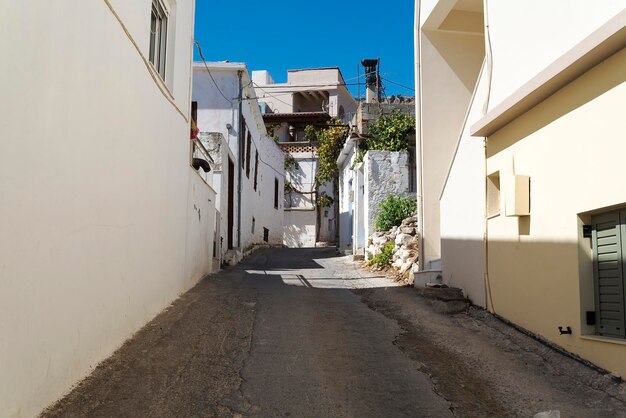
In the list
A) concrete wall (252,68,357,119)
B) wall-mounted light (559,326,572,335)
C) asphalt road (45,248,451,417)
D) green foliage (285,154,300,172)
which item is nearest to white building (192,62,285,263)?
asphalt road (45,248,451,417)

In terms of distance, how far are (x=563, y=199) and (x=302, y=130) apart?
2874 cm

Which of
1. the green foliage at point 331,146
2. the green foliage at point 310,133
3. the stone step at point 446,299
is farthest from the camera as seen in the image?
the green foliage at point 310,133

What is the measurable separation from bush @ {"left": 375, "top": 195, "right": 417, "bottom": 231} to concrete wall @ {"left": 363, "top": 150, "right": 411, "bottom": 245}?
0.83ft

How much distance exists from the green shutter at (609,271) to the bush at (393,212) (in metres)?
9.68

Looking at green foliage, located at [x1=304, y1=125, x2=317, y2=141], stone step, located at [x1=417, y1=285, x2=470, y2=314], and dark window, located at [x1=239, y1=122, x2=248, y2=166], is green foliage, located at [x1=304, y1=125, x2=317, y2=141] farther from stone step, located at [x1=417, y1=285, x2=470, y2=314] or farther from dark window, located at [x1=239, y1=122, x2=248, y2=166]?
stone step, located at [x1=417, y1=285, x2=470, y2=314]

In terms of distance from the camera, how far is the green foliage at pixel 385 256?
13562 mm

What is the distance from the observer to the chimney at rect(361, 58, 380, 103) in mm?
21141

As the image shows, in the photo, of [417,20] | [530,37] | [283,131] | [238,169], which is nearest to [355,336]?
[530,37]

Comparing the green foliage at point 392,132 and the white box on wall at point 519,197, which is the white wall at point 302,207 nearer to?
the green foliage at point 392,132

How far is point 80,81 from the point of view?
14.4 ft

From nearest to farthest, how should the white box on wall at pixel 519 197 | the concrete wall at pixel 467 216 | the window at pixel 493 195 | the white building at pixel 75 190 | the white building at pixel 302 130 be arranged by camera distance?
the white building at pixel 75 190 < the white box on wall at pixel 519 197 < the window at pixel 493 195 < the concrete wall at pixel 467 216 < the white building at pixel 302 130

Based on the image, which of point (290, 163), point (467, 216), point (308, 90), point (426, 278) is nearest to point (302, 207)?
point (290, 163)

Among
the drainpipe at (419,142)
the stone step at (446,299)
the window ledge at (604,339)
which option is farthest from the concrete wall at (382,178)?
the window ledge at (604,339)

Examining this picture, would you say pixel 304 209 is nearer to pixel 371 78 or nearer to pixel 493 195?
pixel 371 78
